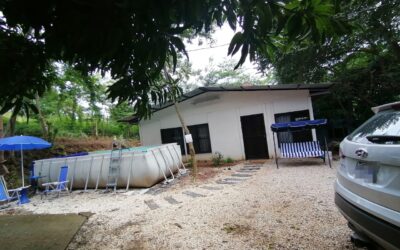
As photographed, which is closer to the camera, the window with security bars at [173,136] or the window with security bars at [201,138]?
the window with security bars at [201,138]

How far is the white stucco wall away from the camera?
10.1m

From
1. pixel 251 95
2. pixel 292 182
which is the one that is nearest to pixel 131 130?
pixel 251 95

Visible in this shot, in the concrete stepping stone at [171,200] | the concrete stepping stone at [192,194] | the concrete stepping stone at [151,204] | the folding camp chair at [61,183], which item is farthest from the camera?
the folding camp chair at [61,183]

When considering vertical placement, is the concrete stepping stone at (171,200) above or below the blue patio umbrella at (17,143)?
below

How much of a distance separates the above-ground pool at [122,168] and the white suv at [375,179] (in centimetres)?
572

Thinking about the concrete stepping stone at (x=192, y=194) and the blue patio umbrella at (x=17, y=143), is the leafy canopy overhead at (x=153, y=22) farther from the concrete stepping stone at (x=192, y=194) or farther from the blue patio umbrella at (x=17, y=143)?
the blue patio umbrella at (x=17, y=143)

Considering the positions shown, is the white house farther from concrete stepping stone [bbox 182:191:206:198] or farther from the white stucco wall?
concrete stepping stone [bbox 182:191:206:198]

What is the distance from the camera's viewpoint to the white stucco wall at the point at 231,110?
10125 millimetres

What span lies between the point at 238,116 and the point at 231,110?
414 millimetres

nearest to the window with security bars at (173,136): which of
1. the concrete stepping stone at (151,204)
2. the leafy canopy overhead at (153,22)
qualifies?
the concrete stepping stone at (151,204)

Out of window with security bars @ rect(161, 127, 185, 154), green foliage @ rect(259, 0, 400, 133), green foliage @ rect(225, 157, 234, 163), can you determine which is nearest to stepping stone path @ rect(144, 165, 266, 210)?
green foliage @ rect(225, 157, 234, 163)

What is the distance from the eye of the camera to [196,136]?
1205 centimetres

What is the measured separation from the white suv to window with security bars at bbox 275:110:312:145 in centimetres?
784

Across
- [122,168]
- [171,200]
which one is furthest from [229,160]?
[171,200]
